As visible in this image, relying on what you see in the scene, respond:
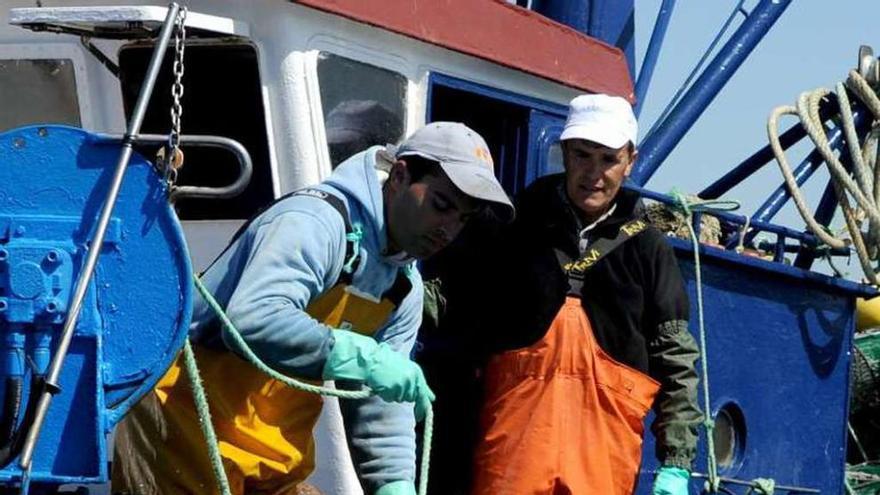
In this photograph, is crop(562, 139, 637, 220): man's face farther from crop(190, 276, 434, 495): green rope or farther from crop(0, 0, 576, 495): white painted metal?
crop(190, 276, 434, 495): green rope

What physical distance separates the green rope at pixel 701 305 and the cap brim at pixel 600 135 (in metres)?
1.22

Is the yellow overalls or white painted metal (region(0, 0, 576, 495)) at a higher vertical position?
white painted metal (region(0, 0, 576, 495))

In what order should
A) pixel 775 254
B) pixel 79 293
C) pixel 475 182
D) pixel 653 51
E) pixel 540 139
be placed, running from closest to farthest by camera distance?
pixel 79 293
pixel 475 182
pixel 540 139
pixel 775 254
pixel 653 51

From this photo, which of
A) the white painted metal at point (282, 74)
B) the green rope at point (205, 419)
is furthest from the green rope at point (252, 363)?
the white painted metal at point (282, 74)

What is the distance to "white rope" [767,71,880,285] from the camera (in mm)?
8625

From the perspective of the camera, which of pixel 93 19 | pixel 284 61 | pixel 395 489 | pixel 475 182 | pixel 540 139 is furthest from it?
pixel 540 139

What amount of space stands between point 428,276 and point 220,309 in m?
2.08

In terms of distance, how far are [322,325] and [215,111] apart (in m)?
1.87

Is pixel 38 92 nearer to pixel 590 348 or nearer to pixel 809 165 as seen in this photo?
pixel 590 348

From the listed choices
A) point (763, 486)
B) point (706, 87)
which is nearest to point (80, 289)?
point (763, 486)

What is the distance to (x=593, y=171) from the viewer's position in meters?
6.05

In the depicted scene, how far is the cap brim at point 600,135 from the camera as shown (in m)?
5.98

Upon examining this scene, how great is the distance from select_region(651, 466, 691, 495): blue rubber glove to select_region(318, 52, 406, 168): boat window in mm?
1439

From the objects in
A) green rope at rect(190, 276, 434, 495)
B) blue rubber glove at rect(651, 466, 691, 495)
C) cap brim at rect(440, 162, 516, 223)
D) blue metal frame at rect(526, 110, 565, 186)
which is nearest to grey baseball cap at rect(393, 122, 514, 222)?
cap brim at rect(440, 162, 516, 223)
